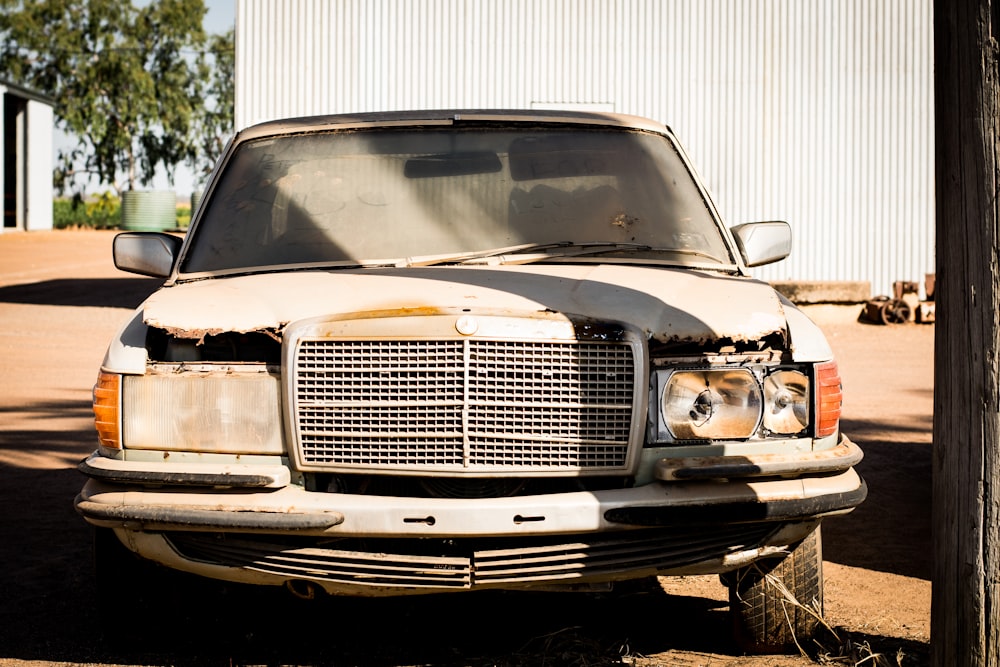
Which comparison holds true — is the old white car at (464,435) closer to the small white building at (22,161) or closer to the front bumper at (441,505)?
the front bumper at (441,505)

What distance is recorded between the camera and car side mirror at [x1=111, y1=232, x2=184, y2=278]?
435 centimetres

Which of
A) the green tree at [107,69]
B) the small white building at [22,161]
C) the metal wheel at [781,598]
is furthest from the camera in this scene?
the green tree at [107,69]

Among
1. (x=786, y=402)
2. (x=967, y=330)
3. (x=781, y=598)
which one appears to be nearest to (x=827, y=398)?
(x=786, y=402)

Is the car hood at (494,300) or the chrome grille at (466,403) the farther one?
the car hood at (494,300)

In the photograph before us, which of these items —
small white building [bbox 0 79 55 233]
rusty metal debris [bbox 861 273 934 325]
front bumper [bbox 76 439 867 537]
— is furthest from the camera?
small white building [bbox 0 79 55 233]

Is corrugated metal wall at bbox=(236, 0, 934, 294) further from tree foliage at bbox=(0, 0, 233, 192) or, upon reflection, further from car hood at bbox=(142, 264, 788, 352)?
tree foliage at bbox=(0, 0, 233, 192)

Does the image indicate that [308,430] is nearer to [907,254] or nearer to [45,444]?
[45,444]

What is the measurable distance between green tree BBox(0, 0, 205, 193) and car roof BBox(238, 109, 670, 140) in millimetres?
59339

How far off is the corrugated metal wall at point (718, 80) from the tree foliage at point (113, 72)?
49.3m

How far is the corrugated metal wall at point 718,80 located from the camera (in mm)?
14633

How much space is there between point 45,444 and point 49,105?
37.3m

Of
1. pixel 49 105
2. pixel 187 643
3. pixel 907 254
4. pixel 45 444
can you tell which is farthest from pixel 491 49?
→ pixel 49 105

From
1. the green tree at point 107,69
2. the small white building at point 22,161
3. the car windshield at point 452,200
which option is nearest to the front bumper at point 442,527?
the car windshield at point 452,200

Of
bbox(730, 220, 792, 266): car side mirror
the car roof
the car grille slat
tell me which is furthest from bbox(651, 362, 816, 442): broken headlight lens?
the car roof
